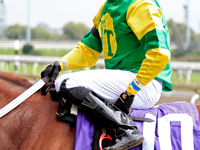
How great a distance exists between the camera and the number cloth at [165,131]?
4.97 ft

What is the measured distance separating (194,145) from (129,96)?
1.86 ft

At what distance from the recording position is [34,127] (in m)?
1.54

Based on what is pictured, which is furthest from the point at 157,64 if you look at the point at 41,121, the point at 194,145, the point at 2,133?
the point at 2,133

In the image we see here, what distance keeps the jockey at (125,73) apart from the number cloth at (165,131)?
0.31 feet

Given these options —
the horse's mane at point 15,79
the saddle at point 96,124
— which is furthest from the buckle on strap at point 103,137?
the horse's mane at point 15,79

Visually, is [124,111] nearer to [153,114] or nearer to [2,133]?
[153,114]

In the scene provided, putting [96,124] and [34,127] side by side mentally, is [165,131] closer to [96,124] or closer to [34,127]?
[96,124]

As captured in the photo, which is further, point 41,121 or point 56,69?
point 56,69

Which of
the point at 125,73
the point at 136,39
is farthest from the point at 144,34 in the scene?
the point at 125,73

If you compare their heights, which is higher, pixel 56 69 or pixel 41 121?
pixel 56 69

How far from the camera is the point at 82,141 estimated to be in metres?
1.50

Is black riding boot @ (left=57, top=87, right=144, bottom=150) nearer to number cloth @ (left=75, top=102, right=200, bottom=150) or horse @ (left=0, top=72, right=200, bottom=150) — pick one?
number cloth @ (left=75, top=102, right=200, bottom=150)

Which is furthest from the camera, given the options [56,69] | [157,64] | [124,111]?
[56,69]

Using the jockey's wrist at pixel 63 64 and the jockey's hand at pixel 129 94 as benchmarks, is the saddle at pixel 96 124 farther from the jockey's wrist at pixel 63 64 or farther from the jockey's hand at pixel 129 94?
the jockey's wrist at pixel 63 64
